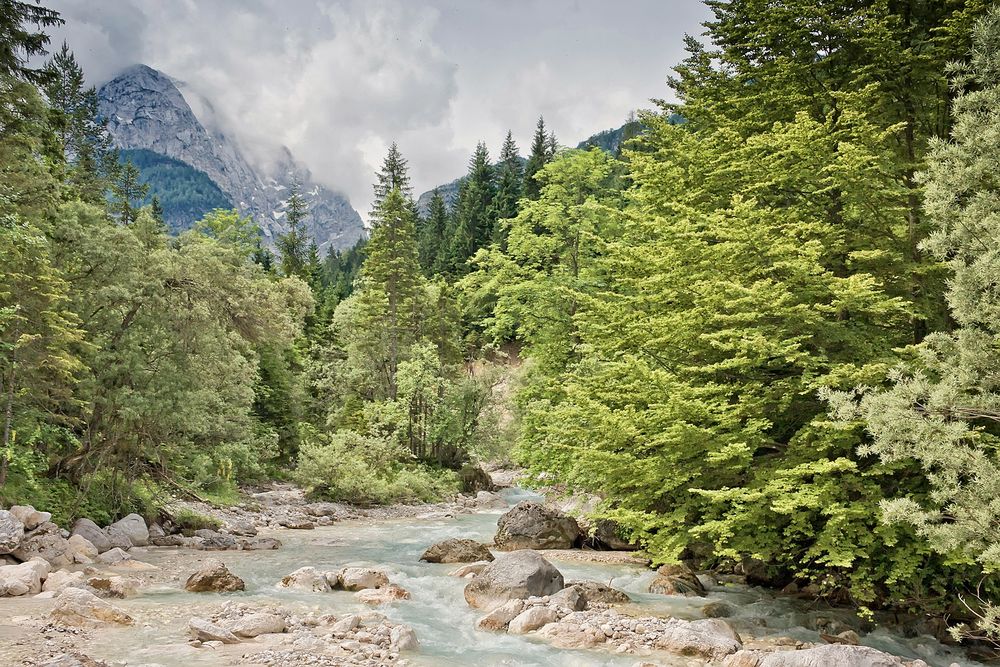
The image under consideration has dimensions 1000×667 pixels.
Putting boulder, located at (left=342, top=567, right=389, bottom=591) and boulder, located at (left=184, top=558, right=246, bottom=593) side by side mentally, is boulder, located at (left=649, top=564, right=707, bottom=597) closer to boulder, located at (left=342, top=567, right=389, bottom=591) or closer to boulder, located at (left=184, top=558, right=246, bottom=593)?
boulder, located at (left=342, top=567, right=389, bottom=591)

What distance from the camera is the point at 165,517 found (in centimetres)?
2106

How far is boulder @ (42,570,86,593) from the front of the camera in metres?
11.7

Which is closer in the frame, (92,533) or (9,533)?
(9,533)

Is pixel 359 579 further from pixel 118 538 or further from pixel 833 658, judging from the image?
pixel 833 658

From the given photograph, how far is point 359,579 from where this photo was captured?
14.0 m

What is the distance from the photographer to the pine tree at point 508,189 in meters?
63.8

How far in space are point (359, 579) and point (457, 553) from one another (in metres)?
4.02

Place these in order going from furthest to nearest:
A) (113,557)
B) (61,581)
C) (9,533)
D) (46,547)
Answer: (113,557) < (46,547) < (9,533) < (61,581)

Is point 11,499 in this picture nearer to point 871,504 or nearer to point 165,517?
point 165,517

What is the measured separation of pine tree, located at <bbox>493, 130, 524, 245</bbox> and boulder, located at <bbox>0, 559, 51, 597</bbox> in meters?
47.8

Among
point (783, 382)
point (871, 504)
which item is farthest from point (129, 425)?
Answer: point (871, 504)

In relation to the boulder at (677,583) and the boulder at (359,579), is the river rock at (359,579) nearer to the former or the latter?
the boulder at (359,579)

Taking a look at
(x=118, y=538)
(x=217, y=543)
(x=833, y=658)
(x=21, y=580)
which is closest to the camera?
(x=833, y=658)

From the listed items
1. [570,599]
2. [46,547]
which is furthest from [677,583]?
[46,547]
